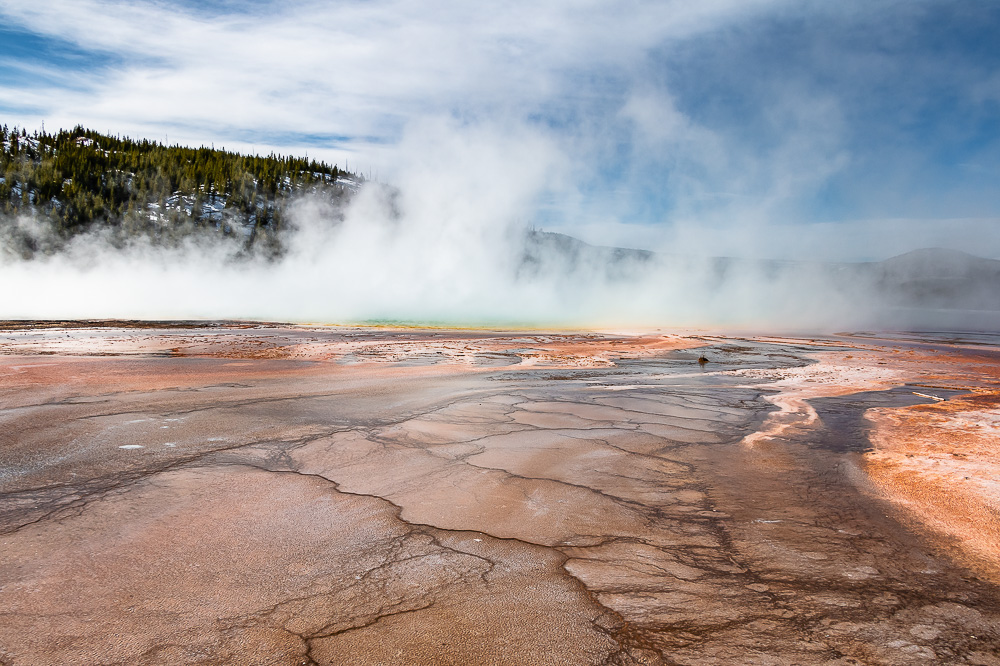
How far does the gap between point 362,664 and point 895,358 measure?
1616 centimetres

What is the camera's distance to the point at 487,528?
11.1 feet

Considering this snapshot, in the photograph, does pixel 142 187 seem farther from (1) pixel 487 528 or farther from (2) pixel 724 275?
(1) pixel 487 528

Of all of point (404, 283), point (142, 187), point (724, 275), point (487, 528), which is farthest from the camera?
point (724, 275)

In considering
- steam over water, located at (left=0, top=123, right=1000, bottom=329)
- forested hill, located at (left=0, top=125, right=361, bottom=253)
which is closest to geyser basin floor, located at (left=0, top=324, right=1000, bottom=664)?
steam over water, located at (left=0, top=123, right=1000, bottom=329)

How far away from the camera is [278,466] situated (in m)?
4.48

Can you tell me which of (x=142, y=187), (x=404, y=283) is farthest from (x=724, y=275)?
(x=142, y=187)

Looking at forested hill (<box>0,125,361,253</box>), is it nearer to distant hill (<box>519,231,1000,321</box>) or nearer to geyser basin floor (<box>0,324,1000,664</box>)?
distant hill (<box>519,231,1000,321</box>)

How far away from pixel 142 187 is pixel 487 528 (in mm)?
70597

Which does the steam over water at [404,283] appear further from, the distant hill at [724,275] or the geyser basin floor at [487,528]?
the geyser basin floor at [487,528]

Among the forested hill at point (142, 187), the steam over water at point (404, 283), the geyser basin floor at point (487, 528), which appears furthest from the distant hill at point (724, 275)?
the geyser basin floor at point (487, 528)

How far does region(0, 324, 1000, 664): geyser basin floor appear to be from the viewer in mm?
2285

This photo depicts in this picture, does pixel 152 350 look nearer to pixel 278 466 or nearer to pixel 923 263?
pixel 278 466

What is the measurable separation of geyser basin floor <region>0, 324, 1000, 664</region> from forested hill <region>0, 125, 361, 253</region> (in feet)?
182

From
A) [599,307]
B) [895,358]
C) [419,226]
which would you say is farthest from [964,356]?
[419,226]
